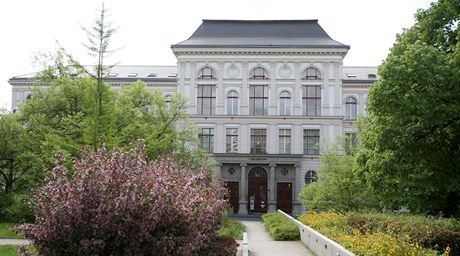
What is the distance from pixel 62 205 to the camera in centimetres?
852

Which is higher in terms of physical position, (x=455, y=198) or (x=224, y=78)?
(x=224, y=78)

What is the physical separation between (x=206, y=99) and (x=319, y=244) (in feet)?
125

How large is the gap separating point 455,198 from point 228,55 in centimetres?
3373

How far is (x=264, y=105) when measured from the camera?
55938 millimetres

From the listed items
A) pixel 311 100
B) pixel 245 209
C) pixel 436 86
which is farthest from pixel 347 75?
pixel 436 86

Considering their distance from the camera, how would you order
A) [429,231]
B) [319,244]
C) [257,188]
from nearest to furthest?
[429,231] → [319,244] → [257,188]

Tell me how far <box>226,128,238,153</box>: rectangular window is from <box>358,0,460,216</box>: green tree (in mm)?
29518

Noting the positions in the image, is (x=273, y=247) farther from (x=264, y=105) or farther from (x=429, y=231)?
(x=264, y=105)

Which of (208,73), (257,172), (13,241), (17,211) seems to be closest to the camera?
(13,241)

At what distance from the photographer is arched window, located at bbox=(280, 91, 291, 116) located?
55.8 metres

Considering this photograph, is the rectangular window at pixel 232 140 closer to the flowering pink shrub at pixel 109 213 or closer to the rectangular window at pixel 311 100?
the rectangular window at pixel 311 100

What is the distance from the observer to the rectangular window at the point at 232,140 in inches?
2179

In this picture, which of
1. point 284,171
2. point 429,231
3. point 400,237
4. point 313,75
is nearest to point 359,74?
point 313,75

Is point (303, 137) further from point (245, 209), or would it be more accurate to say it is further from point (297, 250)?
point (297, 250)
